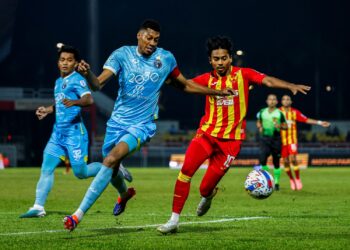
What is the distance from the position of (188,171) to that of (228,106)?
118cm

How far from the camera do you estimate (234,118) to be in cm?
1188

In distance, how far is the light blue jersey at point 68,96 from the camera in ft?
44.6

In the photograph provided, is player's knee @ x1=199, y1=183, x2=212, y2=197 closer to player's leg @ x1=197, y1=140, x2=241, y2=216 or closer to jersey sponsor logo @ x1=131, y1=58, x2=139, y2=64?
player's leg @ x1=197, y1=140, x2=241, y2=216

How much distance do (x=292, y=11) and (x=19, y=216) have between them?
63.6 meters

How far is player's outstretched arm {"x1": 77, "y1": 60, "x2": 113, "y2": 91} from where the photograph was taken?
32.1 ft

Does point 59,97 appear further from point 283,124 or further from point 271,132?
point 271,132

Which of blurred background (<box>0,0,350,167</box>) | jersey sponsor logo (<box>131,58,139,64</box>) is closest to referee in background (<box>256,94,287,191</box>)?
jersey sponsor logo (<box>131,58,139,64</box>)

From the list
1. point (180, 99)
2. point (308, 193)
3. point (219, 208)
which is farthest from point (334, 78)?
point (219, 208)

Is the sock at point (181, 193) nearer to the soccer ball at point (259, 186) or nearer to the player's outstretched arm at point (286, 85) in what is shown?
the soccer ball at point (259, 186)

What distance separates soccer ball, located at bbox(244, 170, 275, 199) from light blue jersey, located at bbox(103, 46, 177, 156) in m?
2.06

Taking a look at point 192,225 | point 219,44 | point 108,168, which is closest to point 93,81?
point 108,168

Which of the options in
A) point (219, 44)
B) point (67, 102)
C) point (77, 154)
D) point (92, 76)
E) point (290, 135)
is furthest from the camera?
point (290, 135)

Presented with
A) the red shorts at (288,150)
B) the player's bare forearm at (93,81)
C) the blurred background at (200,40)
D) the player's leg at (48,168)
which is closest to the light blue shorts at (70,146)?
the player's leg at (48,168)

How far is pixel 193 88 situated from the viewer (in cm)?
1131
